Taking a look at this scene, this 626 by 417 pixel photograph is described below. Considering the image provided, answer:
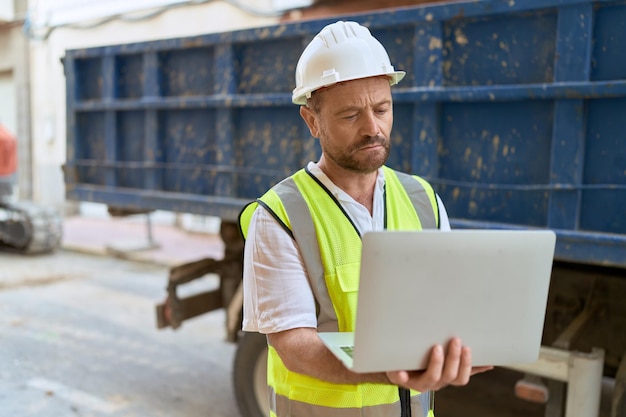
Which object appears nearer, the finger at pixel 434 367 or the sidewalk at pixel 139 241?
the finger at pixel 434 367

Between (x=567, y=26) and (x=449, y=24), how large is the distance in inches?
21.3

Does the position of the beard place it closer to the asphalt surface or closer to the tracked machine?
the asphalt surface

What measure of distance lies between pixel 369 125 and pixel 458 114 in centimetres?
149

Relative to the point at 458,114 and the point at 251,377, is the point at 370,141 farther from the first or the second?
the point at 251,377

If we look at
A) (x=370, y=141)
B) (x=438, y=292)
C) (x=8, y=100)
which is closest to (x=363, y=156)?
(x=370, y=141)

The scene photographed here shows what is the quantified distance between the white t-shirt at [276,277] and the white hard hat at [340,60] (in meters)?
0.29

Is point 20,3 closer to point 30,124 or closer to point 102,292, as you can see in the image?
point 30,124

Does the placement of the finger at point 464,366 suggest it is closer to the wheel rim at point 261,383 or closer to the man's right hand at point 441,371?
the man's right hand at point 441,371

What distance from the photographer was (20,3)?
527 inches

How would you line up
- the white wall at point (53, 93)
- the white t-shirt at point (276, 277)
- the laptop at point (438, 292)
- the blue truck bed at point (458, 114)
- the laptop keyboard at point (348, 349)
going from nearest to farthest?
1. the laptop at point (438, 292)
2. the laptop keyboard at point (348, 349)
3. the white t-shirt at point (276, 277)
4. the blue truck bed at point (458, 114)
5. the white wall at point (53, 93)

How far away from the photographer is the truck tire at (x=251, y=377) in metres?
3.75

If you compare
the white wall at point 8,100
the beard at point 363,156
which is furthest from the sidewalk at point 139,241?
the beard at point 363,156

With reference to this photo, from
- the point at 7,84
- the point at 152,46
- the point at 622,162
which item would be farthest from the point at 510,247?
the point at 7,84

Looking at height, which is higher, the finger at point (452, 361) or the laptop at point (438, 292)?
the laptop at point (438, 292)
